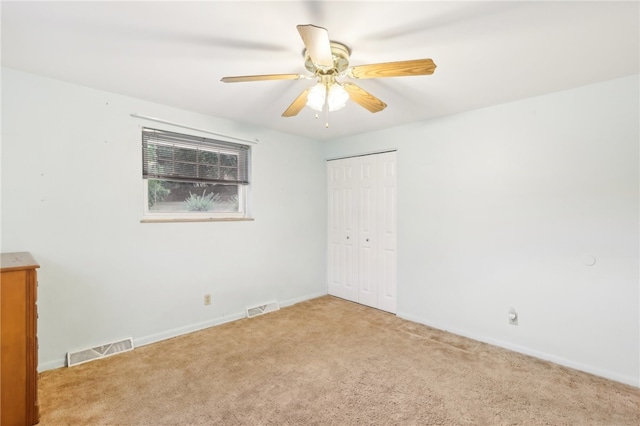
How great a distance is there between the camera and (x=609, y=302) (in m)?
2.38

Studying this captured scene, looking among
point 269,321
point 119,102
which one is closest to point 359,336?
point 269,321

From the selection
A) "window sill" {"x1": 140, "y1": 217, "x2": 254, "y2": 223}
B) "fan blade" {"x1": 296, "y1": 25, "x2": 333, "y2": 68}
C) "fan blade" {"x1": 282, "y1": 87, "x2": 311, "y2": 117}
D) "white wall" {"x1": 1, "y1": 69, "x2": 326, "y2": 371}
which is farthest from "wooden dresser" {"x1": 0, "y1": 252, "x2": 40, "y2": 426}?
"fan blade" {"x1": 296, "y1": 25, "x2": 333, "y2": 68}

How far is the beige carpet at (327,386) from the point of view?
1883mm

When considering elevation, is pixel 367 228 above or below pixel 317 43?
below

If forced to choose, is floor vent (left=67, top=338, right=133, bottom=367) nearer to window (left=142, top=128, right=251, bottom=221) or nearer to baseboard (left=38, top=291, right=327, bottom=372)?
baseboard (left=38, top=291, right=327, bottom=372)

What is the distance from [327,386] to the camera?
2203 millimetres

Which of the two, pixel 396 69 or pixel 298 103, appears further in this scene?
pixel 298 103

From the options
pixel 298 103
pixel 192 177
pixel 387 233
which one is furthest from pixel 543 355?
pixel 192 177

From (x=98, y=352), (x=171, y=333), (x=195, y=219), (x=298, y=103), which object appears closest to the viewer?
(x=298, y=103)

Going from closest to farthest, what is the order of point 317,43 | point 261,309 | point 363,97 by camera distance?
point 317,43 → point 363,97 → point 261,309

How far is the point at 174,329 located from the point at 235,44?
2.66 meters

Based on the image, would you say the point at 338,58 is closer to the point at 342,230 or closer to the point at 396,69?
the point at 396,69

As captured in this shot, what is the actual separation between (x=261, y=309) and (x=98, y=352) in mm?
1603

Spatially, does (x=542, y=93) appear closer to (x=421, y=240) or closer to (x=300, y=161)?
(x=421, y=240)
